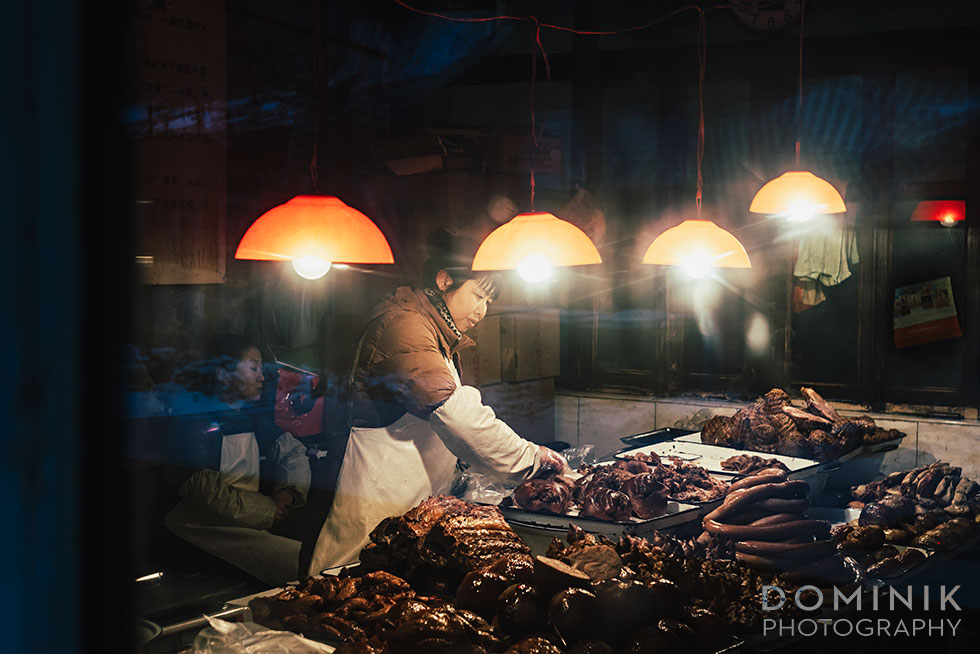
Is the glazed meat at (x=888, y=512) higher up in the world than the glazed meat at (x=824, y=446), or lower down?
lower down

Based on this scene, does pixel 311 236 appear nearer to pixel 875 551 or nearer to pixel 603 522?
pixel 603 522

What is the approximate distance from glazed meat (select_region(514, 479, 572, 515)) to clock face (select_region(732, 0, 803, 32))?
9.12 feet

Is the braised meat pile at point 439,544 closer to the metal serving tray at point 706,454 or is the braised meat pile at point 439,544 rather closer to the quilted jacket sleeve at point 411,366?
the quilted jacket sleeve at point 411,366

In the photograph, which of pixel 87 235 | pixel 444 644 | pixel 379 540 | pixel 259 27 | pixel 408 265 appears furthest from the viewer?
pixel 408 265

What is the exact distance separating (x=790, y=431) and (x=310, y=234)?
80.8 inches

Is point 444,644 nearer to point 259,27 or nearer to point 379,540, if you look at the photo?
point 379,540

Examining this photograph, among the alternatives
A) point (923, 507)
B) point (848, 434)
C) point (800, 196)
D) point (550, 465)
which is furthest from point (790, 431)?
point (550, 465)

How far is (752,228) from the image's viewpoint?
179 inches

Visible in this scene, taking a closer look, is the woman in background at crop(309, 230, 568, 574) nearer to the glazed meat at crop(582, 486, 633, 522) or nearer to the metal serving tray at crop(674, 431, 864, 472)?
the glazed meat at crop(582, 486, 633, 522)

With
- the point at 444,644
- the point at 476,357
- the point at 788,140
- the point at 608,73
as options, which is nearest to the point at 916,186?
the point at 788,140

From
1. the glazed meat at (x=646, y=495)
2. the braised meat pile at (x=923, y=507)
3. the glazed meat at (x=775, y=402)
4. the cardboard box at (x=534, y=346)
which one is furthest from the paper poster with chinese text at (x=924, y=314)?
the glazed meat at (x=646, y=495)

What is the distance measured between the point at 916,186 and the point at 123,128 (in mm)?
4127

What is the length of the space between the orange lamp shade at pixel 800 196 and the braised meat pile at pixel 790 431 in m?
0.83

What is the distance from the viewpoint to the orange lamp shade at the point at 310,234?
199 cm
